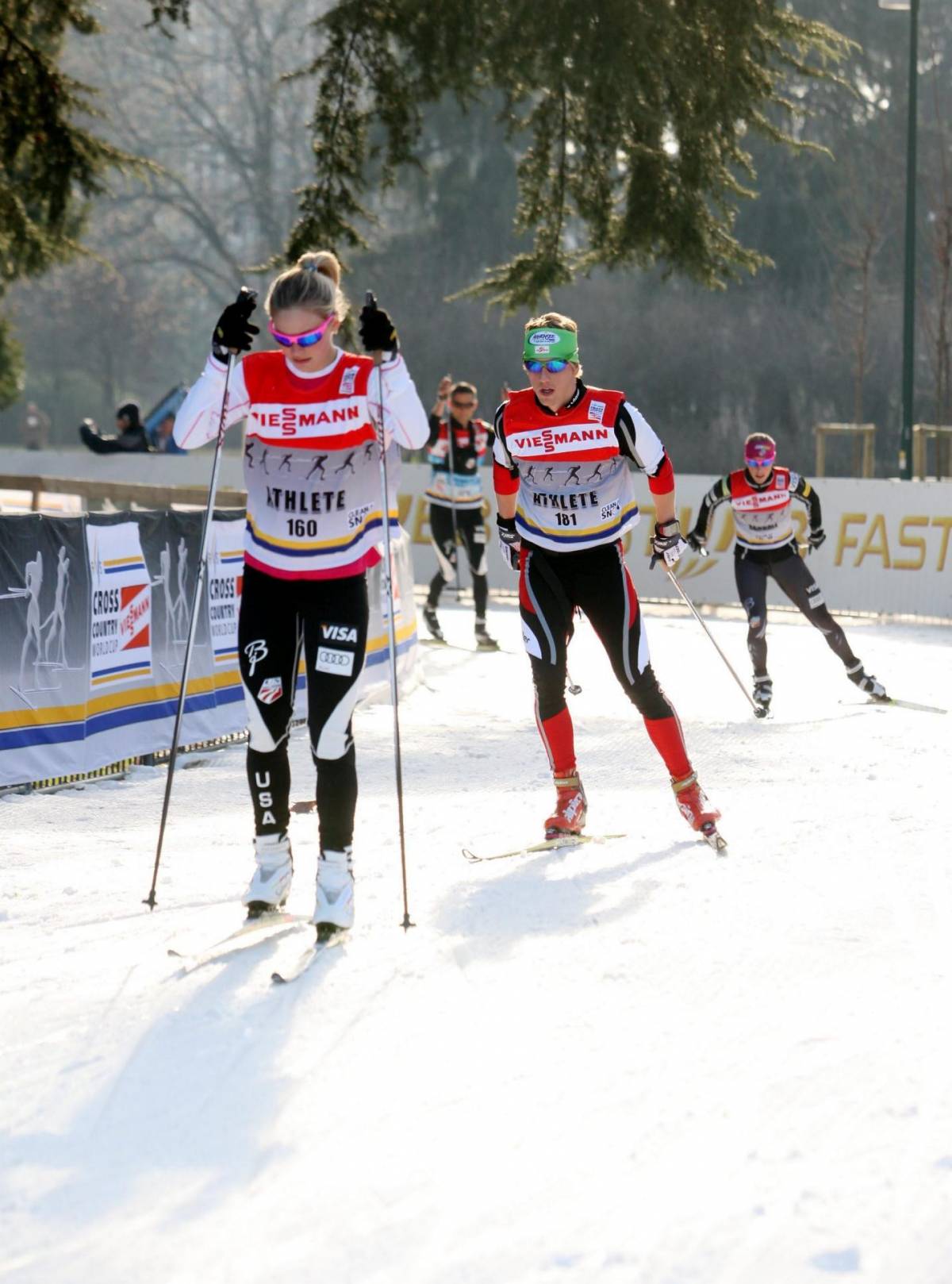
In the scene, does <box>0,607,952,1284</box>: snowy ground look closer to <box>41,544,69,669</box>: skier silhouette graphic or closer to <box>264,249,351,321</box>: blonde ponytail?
<box>41,544,69,669</box>: skier silhouette graphic

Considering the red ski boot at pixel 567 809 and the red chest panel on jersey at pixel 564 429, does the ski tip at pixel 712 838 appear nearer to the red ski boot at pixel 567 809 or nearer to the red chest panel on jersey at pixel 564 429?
the red ski boot at pixel 567 809

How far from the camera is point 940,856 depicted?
6.86 metres

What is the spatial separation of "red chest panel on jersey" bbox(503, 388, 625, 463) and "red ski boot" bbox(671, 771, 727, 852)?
4.61ft

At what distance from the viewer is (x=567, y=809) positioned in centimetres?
718

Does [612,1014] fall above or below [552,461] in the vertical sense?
below

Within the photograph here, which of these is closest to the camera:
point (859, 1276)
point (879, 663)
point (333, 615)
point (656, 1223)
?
point (859, 1276)

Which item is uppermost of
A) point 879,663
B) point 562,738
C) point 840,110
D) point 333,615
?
point 840,110

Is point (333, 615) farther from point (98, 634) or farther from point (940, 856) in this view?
point (98, 634)

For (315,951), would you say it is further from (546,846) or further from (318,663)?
(546,846)

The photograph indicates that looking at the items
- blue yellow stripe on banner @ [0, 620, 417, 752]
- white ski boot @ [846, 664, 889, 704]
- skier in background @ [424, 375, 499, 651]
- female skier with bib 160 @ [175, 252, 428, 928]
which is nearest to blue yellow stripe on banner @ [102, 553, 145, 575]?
blue yellow stripe on banner @ [0, 620, 417, 752]

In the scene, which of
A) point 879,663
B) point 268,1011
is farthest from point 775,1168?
point 879,663

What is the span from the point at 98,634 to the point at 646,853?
4142mm

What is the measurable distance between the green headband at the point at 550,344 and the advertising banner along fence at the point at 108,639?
3.14 metres

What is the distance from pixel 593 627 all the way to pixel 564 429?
83 centimetres
